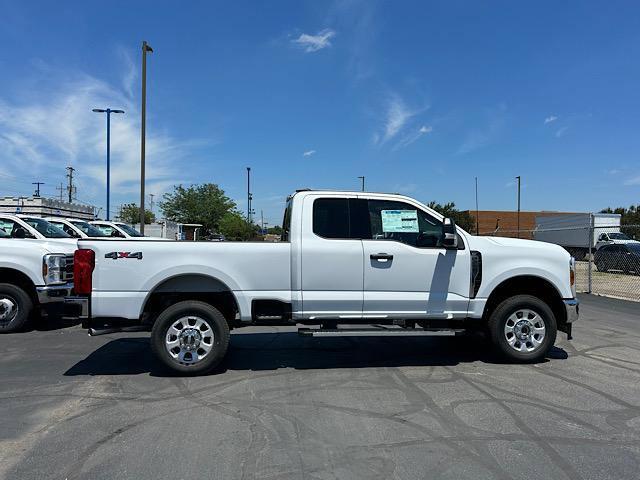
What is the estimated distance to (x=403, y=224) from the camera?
21.1ft

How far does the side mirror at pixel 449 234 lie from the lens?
20.2ft

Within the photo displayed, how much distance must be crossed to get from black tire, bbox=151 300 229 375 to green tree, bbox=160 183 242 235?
47.9m

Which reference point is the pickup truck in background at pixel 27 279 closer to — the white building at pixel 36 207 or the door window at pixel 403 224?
the door window at pixel 403 224

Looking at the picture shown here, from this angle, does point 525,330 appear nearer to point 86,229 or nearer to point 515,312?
point 515,312

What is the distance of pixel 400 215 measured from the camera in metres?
6.46

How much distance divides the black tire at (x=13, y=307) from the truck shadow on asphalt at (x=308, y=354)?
185cm

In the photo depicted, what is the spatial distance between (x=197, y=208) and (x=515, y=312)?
5006cm

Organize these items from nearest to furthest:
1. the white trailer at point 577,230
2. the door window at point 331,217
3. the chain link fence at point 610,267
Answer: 1. the door window at point 331,217
2. the chain link fence at point 610,267
3. the white trailer at point 577,230

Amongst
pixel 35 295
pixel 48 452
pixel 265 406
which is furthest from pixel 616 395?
pixel 35 295

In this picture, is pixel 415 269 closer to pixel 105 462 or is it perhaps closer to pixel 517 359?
pixel 517 359

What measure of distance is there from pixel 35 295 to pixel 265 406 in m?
5.85

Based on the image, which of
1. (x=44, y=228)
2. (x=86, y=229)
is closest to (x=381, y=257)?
(x=44, y=228)

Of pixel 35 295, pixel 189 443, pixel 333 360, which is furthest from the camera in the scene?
pixel 35 295

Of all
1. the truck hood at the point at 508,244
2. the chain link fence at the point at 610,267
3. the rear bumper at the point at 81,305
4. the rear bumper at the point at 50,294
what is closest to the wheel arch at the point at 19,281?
the rear bumper at the point at 50,294
